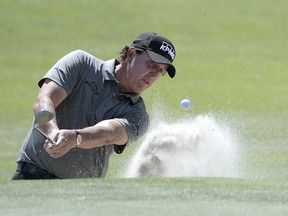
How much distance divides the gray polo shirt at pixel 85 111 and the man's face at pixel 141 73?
7 cm

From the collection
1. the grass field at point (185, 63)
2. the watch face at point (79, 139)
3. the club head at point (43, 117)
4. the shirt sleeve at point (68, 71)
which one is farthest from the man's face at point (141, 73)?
the grass field at point (185, 63)

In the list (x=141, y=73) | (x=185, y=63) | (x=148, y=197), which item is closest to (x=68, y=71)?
(x=141, y=73)

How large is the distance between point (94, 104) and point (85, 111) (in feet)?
0.24

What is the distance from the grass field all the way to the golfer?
76cm

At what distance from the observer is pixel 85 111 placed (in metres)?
5.53

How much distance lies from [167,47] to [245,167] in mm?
2820

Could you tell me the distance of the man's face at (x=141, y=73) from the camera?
5625mm

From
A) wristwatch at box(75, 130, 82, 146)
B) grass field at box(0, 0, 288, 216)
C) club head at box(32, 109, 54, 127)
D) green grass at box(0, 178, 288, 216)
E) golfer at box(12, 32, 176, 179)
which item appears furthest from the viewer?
grass field at box(0, 0, 288, 216)

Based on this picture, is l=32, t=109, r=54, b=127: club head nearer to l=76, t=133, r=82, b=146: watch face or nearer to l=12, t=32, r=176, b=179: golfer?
l=76, t=133, r=82, b=146: watch face

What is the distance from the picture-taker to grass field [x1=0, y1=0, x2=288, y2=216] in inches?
346

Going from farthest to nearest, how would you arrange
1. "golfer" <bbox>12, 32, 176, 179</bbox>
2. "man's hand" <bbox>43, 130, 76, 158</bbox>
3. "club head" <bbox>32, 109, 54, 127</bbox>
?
1. "golfer" <bbox>12, 32, 176, 179</bbox>
2. "man's hand" <bbox>43, 130, 76, 158</bbox>
3. "club head" <bbox>32, 109, 54, 127</bbox>

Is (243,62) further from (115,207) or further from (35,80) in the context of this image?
(115,207)

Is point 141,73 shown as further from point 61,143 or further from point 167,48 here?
point 61,143

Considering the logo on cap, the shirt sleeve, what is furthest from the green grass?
the logo on cap
